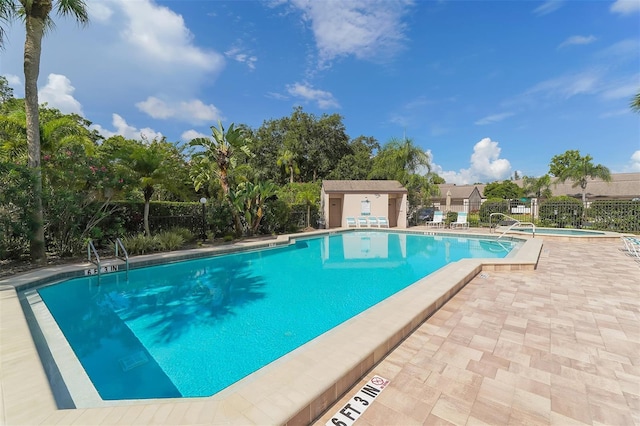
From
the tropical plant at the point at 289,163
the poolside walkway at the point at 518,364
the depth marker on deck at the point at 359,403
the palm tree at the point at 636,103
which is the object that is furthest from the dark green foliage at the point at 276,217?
the palm tree at the point at 636,103

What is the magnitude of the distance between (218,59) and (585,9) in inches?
598

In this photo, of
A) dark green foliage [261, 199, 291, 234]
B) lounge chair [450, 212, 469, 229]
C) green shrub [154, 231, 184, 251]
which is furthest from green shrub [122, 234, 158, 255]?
lounge chair [450, 212, 469, 229]

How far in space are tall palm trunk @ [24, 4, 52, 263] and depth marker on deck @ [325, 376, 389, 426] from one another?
10.4m

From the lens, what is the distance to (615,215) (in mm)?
15883

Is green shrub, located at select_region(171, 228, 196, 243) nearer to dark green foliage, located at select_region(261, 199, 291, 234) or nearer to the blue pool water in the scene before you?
the blue pool water

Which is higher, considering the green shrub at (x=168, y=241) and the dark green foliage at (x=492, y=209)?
the dark green foliage at (x=492, y=209)

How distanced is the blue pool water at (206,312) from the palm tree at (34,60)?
8.58 ft

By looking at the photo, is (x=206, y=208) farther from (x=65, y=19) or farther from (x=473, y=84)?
(x=473, y=84)

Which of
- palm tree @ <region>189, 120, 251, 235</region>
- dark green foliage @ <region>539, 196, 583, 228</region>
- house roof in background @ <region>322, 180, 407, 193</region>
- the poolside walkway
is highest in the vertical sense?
palm tree @ <region>189, 120, 251, 235</region>

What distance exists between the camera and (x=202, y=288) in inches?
283

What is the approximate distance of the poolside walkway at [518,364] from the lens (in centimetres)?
231

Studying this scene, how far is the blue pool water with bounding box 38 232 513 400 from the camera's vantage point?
358 cm

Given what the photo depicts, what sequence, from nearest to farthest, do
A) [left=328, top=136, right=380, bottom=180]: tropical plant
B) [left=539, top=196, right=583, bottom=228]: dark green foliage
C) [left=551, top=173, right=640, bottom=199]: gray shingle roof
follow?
[left=539, top=196, right=583, bottom=228]: dark green foliage, [left=328, top=136, right=380, bottom=180]: tropical plant, [left=551, top=173, right=640, bottom=199]: gray shingle roof

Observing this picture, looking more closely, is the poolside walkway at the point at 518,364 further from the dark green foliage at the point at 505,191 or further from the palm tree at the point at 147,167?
the dark green foliage at the point at 505,191
